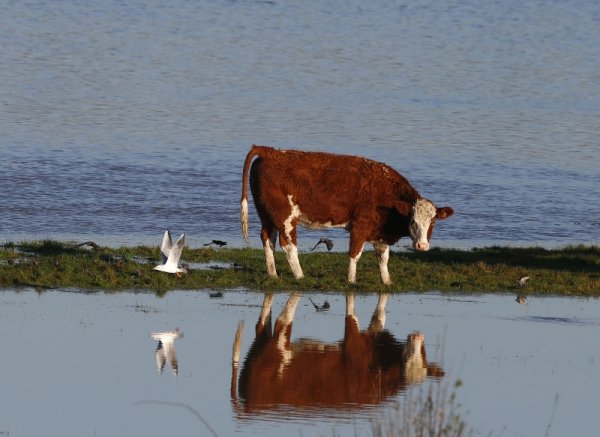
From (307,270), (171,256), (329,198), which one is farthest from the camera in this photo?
(307,270)

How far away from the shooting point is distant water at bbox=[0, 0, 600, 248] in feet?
98.4

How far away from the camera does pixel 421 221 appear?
2097cm

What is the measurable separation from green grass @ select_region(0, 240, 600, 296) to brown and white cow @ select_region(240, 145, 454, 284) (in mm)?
623

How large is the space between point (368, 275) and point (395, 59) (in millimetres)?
33476

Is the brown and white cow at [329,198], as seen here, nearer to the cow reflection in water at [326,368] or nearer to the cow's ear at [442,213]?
the cow's ear at [442,213]

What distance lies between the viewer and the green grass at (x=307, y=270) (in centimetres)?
2036

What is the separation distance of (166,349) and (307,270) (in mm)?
5979

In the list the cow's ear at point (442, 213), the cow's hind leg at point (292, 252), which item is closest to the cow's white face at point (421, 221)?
the cow's ear at point (442, 213)

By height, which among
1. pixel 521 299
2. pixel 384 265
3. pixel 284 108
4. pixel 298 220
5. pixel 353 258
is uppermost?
pixel 298 220

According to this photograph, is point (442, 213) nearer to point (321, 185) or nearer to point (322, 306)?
point (321, 185)

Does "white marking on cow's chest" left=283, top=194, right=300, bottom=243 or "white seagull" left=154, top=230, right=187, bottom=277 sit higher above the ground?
"white marking on cow's chest" left=283, top=194, right=300, bottom=243

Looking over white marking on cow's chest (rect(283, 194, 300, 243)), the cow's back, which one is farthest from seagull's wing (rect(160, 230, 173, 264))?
white marking on cow's chest (rect(283, 194, 300, 243))

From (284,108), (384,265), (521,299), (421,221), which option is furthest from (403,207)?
(284,108)

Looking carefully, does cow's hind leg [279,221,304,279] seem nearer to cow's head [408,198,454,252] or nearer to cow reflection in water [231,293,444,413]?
cow's head [408,198,454,252]
